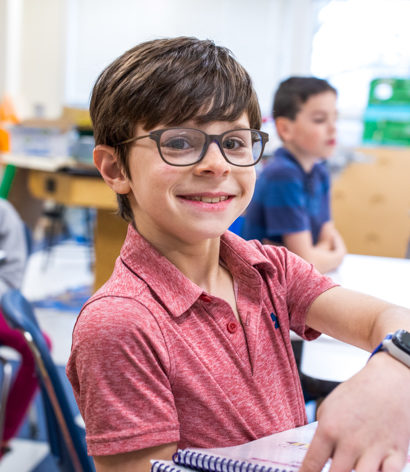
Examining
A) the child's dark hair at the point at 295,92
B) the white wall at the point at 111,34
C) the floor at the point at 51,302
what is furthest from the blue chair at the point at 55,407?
the white wall at the point at 111,34

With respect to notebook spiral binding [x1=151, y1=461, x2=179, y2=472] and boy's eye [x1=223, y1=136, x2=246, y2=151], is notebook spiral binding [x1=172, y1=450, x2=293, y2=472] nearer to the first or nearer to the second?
notebook spiral binding [x1=151, y1=461, x2=179, y2=472]

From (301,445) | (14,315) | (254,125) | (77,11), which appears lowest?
(14,315)

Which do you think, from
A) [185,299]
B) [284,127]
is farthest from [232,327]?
[284,127]

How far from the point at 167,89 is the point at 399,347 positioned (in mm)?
348

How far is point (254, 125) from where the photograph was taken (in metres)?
0.70

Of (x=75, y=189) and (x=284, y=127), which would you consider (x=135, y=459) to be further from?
(x=75, y=189)

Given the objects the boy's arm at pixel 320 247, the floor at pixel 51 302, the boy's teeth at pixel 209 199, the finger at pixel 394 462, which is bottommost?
the floor at pixel 51 302

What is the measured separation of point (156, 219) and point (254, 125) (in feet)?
0.55

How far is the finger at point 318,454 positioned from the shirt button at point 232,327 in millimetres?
223

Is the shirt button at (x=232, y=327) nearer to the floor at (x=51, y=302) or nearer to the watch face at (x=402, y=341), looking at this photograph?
the watch face at (x=402, y=341)

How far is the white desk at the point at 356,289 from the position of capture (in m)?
0.89

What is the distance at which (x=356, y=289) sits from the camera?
3.86 feet

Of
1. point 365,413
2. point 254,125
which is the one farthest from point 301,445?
point 254,125

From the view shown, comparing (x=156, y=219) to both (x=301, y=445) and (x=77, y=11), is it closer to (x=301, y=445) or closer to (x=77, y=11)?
(x=301, y=445)
